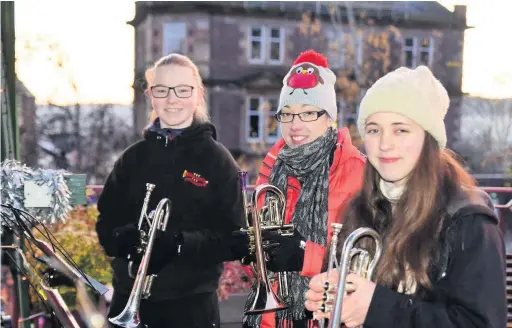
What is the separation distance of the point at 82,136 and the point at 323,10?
881cm

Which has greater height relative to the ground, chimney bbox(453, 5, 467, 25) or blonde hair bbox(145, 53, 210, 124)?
chimney bbox(453, 5, 467, 25)

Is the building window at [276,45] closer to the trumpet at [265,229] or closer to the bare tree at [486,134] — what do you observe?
the bare tree at [486,134]

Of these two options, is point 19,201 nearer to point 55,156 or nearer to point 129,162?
point 129,162

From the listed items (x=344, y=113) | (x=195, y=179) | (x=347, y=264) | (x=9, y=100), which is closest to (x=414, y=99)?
(x=347, y=264)

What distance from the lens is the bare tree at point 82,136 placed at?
1734 centimetres

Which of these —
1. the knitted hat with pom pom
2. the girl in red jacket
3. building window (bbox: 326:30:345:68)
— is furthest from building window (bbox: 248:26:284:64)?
the girl in red jacket

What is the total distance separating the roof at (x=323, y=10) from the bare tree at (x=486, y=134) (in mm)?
3187

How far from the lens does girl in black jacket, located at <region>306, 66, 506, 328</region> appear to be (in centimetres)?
161

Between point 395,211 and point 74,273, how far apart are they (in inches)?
53.3

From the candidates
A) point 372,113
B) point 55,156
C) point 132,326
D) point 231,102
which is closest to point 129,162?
point 132,326

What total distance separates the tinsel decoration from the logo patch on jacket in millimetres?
710

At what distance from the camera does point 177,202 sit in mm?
3164

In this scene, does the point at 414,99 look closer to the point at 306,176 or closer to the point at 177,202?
the point at 306,176

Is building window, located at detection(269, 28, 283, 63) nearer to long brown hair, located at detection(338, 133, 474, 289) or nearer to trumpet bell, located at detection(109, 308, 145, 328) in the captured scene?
trumpet bell, located at detection(109, 308, 145, 328)
